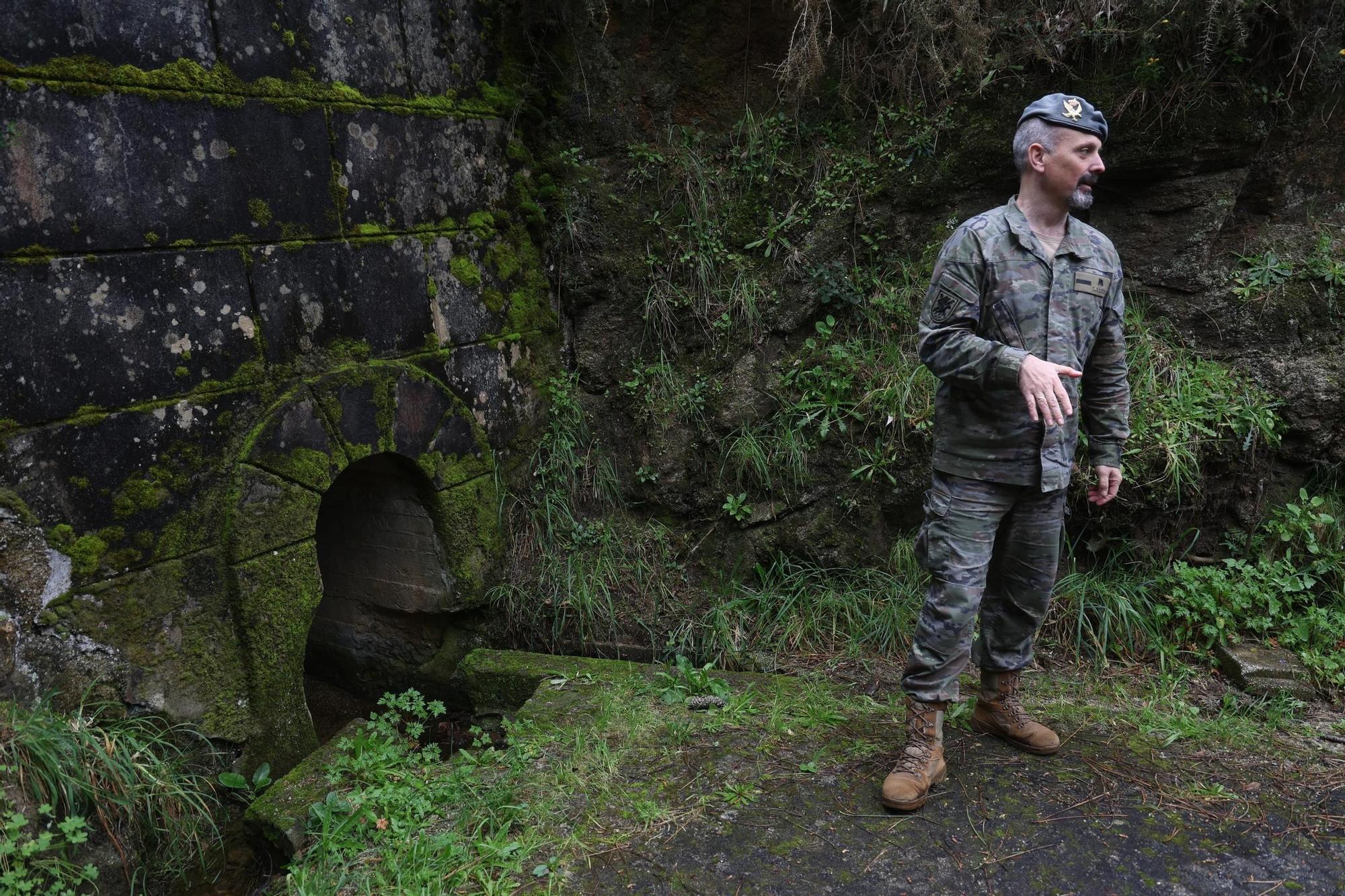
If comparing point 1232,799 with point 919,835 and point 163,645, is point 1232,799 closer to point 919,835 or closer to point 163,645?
point 919,835

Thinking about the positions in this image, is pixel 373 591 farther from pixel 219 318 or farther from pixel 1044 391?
pixel 1044 391

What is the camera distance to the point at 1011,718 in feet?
10.0

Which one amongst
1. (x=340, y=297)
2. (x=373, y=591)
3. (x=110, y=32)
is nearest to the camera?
(x=110, y=32)

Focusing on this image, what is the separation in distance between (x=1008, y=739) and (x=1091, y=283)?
1601 millimetres

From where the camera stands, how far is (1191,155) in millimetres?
4051

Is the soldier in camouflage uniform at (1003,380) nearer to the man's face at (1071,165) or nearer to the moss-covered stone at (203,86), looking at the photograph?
the man's face at (1071,165)

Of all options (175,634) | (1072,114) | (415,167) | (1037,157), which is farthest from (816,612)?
(415,167)

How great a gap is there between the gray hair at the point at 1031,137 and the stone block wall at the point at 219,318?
2.55 m

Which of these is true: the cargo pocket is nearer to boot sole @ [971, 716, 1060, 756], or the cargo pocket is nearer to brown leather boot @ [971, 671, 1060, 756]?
brown leather boot @ [971, 671, 1060, 756]

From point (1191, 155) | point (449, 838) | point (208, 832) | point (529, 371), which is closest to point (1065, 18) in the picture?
point (1191, 155)

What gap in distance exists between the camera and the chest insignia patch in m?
2.71

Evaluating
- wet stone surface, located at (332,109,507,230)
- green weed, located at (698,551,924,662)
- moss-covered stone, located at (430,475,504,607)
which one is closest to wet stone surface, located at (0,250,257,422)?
wet stone surface, located at (332,109,507,230)

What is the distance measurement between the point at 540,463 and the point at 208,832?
7.41 ft

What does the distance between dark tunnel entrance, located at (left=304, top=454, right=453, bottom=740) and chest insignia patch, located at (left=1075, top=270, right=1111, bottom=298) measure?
2.87m
